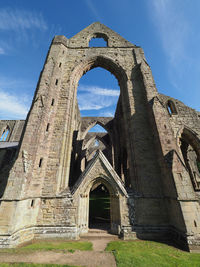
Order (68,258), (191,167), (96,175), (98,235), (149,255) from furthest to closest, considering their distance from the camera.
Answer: (191,167)
(96,175)
(98,235)
(149,255)
(68,258)

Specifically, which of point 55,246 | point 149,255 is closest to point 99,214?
point 55,246

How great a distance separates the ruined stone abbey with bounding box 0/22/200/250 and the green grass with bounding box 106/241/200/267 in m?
0.57

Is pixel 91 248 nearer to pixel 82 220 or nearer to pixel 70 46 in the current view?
pixel 82 220

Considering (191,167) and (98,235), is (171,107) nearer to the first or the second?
(191,167)

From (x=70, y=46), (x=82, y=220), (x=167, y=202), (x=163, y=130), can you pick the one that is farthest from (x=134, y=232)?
(x=70, y=46)

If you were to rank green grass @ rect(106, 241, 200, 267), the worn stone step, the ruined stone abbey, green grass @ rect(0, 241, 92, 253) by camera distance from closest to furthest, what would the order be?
1. green grass @ rect(106, 241, 200, 267)
2. green grass @ rect(0, 241, 92, 253)
3. the ruined stone abbey
4. the worn stone step

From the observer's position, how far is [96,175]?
696cm

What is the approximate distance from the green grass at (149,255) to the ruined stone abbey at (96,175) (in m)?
0.57

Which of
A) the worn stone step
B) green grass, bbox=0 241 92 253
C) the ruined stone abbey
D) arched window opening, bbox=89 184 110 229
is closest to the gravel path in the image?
green grass, bbox=0 241 92 253

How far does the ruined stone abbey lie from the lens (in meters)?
5.37

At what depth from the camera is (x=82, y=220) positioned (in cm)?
629

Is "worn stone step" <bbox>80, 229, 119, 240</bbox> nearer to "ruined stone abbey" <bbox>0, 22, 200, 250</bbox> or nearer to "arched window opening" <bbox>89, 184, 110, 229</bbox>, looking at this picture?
"ruined stone abbey" <bbox>0, 22, 200, 250</bbox>

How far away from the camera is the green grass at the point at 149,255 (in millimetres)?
3750

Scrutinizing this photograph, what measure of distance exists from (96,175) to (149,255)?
3849mm
